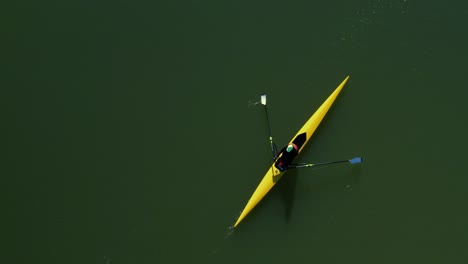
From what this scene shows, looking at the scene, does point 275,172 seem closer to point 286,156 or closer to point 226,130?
point 286,156

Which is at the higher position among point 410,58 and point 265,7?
point 265,7

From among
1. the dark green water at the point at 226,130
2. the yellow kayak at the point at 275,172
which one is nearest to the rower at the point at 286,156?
the yellow kayak at the point at 275,172

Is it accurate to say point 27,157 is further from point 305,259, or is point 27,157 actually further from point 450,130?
point 450,130

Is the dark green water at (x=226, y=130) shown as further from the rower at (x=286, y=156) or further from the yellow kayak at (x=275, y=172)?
the rower at (x=286, y=156)

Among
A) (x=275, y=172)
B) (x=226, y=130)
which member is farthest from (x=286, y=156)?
(x=226, y=130)

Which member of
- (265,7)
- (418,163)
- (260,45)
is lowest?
(418,163)

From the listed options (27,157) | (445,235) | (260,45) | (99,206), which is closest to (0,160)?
(27,157)
